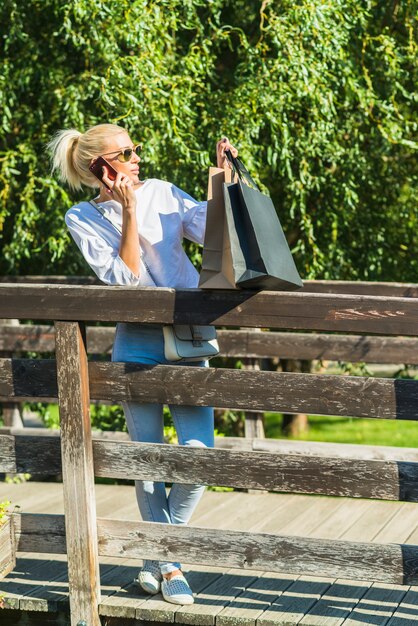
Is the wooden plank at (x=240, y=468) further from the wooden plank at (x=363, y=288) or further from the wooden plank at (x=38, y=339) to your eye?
the wooden plank at (x=38, y=339)

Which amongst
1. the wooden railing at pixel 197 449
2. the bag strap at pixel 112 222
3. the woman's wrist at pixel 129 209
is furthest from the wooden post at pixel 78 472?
the woman's wrist at pixel 129 209

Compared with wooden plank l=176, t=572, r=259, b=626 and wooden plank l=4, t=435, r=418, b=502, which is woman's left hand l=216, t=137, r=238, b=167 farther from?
wooden plank l=176, t=572, r=259, b=626

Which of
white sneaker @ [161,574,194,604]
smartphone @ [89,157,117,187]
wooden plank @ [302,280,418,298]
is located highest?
smartphone @ [89,157,117,187]

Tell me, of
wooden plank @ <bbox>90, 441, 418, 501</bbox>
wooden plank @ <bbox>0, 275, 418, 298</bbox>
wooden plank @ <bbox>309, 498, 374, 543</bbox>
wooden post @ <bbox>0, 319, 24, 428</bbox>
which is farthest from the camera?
wooden post @ <bbox>0, 319, 24, 428</bbox>

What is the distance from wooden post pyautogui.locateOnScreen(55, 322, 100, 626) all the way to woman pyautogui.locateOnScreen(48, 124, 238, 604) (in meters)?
0.20

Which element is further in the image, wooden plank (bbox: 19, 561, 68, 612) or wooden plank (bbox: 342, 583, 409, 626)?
wooden plank (bbox: 19, 561, 68, 612)

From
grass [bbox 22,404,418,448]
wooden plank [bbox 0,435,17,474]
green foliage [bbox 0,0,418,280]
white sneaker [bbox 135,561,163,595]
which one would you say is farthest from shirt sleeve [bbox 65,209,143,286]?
grass [bbox 22,404,418,448]

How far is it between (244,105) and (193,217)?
2924mm

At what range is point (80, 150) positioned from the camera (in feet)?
13.3

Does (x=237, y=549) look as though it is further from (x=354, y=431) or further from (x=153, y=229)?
(x=354, y=431)

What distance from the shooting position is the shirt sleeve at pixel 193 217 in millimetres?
4050

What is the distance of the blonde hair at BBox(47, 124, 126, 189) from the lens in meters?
4.01

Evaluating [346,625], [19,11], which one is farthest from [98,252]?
[19,11]

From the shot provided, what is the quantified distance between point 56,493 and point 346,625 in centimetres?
266
